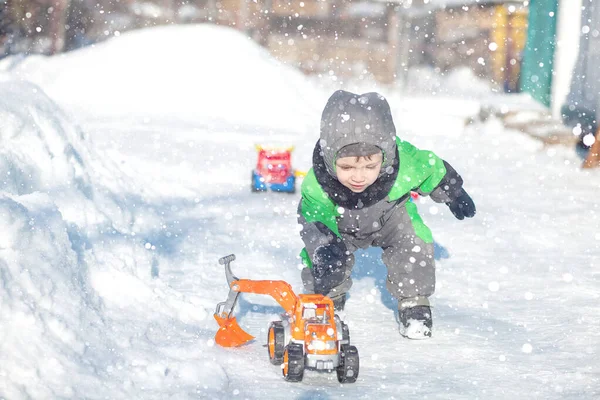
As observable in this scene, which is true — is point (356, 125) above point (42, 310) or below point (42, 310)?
above

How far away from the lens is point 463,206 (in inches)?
145

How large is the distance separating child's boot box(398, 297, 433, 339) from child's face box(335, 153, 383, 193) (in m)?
0.54

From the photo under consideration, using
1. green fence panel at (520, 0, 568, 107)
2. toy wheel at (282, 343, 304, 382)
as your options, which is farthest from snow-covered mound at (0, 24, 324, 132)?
toy wheel at (282, 343, 304, 382)

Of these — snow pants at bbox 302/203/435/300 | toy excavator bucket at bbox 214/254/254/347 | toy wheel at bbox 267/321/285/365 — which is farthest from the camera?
snow pants at bbox 302/203/435/300

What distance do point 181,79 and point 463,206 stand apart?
8960 millimetres

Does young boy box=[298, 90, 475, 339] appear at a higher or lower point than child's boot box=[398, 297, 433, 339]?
higher

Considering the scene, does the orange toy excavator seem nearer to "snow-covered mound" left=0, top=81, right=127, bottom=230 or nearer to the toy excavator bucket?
the toy excavator bucket

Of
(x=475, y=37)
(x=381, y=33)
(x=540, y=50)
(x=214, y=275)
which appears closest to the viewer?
(x=214, y=275)

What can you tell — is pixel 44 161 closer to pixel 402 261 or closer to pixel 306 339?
pixel 402 261

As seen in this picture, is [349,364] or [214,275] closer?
[349,364]

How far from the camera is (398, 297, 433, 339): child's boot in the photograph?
11.2ft

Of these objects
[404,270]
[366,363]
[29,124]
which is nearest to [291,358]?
[366,363]

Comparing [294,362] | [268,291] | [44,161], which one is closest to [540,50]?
[44,161]

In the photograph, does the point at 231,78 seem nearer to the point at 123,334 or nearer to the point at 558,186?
the point at 558,186
